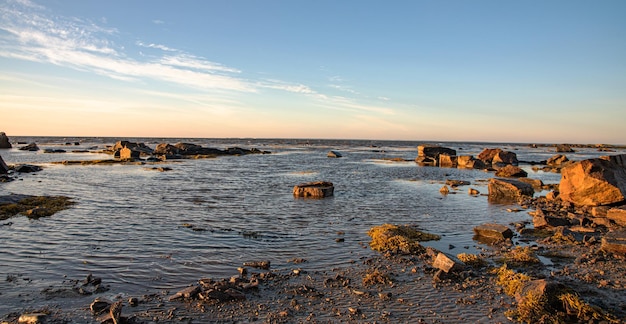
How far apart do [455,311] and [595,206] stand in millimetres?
18241

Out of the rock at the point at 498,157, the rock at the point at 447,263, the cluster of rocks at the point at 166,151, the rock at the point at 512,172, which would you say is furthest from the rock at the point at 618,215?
the cluster of rocks at the point at 166,151

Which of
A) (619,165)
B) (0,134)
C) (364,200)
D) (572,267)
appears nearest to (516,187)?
(619,165)

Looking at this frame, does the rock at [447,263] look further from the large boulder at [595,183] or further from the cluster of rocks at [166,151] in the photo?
the cluster of rocks at [166,151]

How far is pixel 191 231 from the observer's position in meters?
17.1

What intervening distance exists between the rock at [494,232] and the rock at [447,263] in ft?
17.2

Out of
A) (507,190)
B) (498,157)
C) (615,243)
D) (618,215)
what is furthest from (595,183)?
(498,157)

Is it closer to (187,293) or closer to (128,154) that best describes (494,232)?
(187,293)

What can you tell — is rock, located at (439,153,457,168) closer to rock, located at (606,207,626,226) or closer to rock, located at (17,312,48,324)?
rock, located at (606,207,626,226)

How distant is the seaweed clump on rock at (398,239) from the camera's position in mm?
14359

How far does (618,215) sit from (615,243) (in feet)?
21.1

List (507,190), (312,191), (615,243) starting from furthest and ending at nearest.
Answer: (507,190), (312,191), (615,243)

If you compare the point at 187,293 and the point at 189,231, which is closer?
the point at 187,293

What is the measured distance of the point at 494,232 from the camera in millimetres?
16469

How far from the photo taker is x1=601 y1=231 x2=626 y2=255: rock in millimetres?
13641
